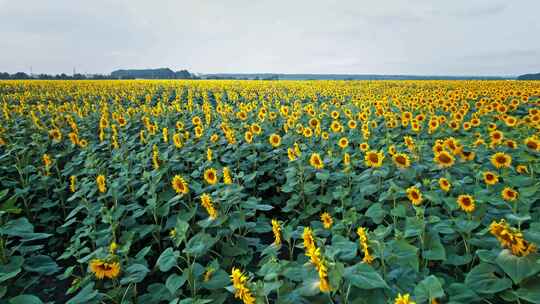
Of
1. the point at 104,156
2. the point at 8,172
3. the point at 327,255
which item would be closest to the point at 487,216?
the point at 327,255

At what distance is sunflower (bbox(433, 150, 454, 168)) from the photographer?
12.2 feet

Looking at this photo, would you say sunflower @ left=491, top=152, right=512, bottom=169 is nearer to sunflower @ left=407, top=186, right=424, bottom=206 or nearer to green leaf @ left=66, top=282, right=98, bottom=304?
sunflower @ left=407, top=186, right=424, bottom=206

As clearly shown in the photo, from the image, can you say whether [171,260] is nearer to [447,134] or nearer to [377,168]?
[377,168]

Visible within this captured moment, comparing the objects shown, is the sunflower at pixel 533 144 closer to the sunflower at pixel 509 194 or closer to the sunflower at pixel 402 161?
the sunflower at pixel 402 161

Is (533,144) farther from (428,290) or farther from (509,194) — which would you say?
(428,290)

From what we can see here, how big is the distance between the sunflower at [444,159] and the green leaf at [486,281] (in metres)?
1.88

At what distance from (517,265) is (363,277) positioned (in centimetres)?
87

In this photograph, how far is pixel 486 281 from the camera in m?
1.99

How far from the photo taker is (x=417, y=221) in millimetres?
2486

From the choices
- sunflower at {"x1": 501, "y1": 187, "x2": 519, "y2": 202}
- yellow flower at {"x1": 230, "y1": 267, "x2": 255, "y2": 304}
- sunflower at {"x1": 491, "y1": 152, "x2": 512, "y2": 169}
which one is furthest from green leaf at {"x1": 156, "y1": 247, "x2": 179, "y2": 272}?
sunflower at {"x1": 491, "y1": 152, "x2": 512, "y2": 169}

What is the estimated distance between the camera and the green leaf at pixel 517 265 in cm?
177

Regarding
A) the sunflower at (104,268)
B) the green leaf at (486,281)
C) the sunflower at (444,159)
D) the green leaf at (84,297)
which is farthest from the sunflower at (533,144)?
the green leaf at (84,297)

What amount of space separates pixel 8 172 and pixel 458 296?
22.5 ft

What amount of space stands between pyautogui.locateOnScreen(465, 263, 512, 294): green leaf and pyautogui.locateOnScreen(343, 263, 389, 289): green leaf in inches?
28.5
